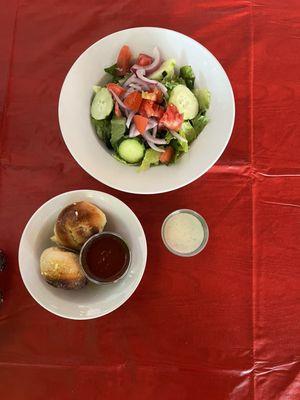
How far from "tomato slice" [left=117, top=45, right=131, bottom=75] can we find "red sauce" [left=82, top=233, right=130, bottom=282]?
436 mm

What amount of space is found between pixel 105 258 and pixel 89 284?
0.08 metres

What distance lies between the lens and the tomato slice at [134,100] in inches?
40.4

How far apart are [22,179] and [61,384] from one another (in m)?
0.54

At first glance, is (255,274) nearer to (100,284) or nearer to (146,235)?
(146,235)

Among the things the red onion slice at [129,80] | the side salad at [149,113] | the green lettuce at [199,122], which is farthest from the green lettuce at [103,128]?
the green lettuce at [199,122]

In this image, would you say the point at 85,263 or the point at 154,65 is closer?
the point at 85,263

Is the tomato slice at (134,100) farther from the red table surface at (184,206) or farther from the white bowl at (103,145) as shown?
the red table surface at (184,206)

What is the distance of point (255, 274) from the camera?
108cm

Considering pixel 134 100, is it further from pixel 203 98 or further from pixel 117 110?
pixel 203 98

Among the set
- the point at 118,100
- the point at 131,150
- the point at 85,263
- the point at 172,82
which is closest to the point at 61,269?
the point at 85,263

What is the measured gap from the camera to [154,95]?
40.3 inches

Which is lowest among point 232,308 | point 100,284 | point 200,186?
point 232,308

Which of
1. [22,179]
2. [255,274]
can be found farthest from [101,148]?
[255,274]

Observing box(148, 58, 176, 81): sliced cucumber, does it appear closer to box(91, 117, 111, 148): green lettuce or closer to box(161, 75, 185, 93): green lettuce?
box(161, 75, 185, 93): green lettuce
